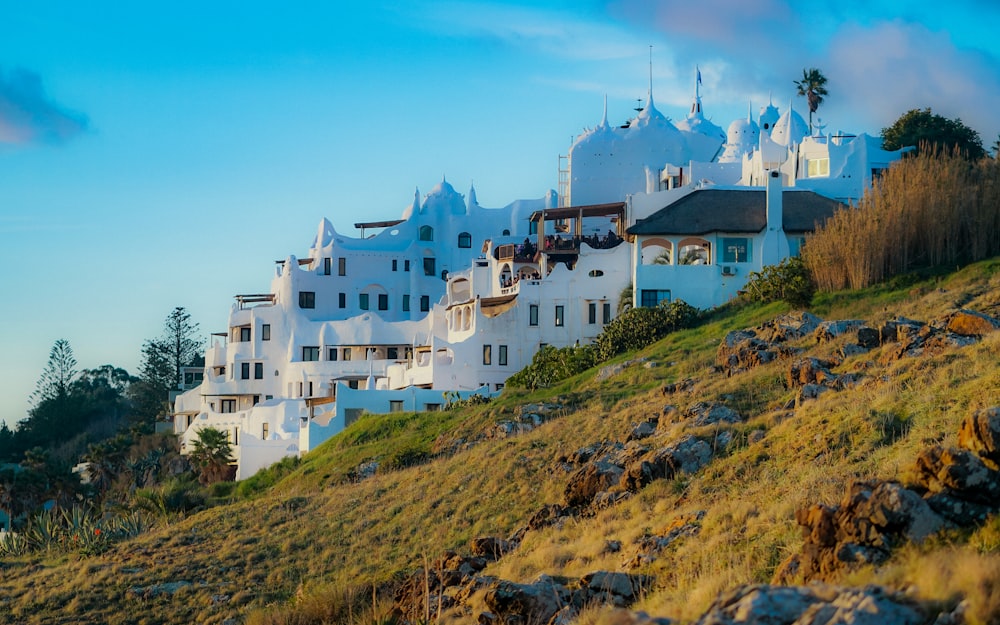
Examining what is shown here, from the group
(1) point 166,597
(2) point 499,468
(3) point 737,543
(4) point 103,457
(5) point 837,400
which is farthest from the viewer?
(4) point 103,457

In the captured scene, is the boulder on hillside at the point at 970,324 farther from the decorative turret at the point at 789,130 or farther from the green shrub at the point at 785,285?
the decorative turret at the point at 789,130

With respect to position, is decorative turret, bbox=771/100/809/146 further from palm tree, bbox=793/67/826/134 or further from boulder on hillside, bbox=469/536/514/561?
boulder on hillside, bbox=469/536/514/561

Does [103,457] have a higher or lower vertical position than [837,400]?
lower

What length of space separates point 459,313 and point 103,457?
18090 mm

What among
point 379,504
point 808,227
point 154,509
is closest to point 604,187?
point 808,227

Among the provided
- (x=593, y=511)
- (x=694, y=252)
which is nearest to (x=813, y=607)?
(x=593, y=511)

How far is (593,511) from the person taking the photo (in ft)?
64.8

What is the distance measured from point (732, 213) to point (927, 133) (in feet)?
60.6

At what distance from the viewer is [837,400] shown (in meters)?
20.3

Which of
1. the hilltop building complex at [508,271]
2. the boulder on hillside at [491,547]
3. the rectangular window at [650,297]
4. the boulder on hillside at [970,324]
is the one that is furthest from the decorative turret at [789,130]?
the boulder on hillside at [491,547]

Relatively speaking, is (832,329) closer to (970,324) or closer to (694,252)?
(970,324)

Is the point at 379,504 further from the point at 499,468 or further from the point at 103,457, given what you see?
the point at 103,457

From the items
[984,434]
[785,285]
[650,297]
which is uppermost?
[785,285]

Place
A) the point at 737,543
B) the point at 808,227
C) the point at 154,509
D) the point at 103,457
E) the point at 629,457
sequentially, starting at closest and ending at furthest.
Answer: the point at 737,543, the point at 629,457, the point at 154,509, the point at 808,227, the point at 103,457
